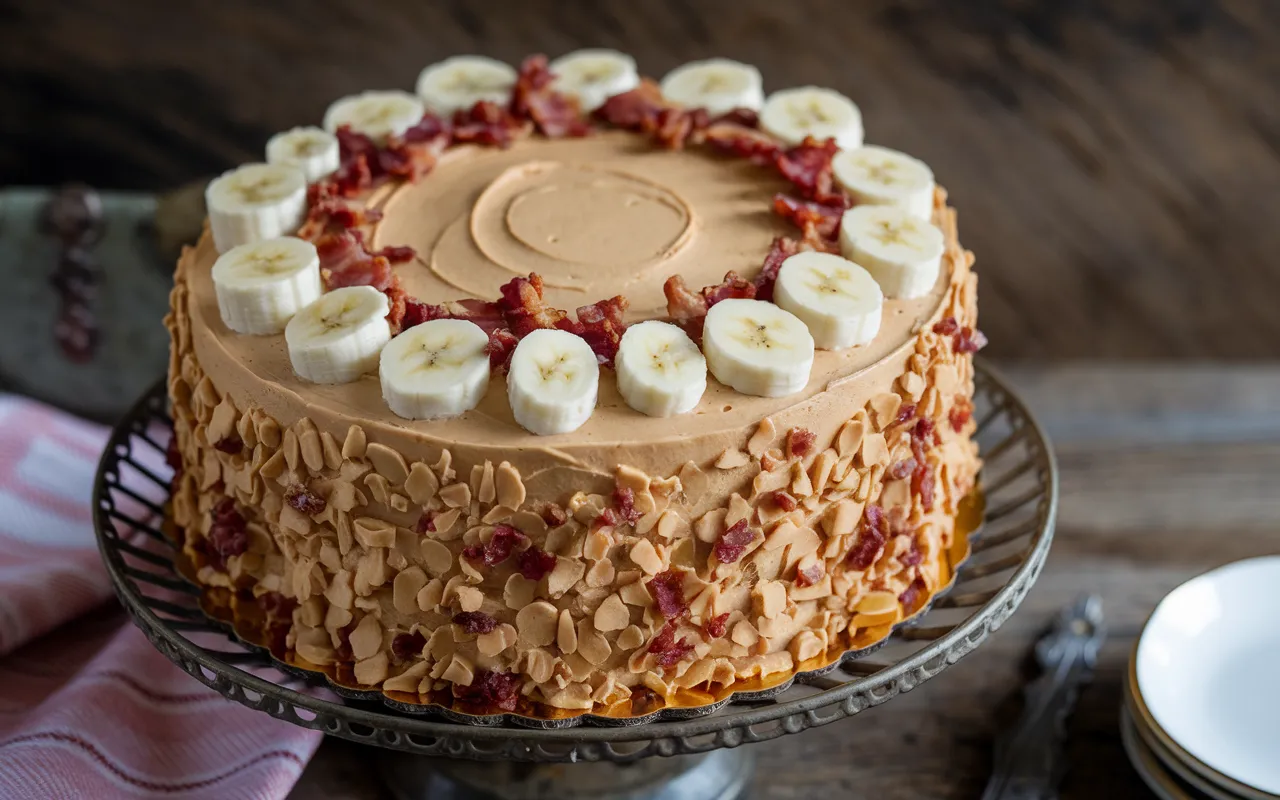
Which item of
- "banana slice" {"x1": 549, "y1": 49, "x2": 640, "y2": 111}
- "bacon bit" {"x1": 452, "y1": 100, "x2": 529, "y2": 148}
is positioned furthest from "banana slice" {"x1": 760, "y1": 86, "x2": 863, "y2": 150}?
"bacon bit" {"x1": 452, "y1": 100, "x2": 529, "y2": 148}

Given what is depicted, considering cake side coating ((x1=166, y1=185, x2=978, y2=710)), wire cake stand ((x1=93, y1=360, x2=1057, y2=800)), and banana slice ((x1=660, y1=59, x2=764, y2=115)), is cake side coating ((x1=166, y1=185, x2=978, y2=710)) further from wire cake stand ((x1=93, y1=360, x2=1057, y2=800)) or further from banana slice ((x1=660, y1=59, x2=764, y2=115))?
banana slice ((x1=660, y1=59, x2=764, y2=115))

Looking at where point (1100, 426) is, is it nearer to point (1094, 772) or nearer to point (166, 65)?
point (1094, 772)

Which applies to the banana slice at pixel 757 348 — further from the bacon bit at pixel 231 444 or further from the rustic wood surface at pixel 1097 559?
the rustic wood surface at pixel 1097 559

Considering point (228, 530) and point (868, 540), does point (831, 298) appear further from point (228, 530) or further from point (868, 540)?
point (228, 530)

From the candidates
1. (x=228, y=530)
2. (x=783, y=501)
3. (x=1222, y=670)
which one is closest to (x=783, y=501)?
(x=783, y=501)

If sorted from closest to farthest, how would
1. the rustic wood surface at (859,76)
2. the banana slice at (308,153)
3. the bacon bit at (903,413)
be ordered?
the bacon bit at (903,413), the banana slice at (308,153), the rustic wood surface at (859,76)

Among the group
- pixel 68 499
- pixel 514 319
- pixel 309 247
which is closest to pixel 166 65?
pixel 68 499

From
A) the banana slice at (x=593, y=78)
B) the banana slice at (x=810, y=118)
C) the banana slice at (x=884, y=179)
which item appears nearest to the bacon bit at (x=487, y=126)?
the banana slice at (x=593, y=78)

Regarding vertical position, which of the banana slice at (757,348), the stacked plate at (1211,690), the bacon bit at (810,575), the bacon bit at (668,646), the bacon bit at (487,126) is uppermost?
the banana slice at (757,348)
